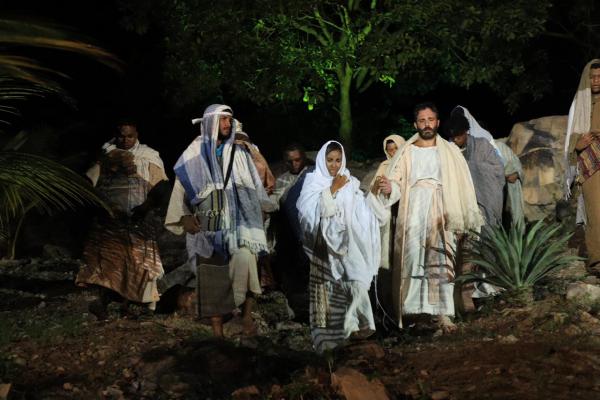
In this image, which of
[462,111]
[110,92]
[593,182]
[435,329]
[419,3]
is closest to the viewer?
[435,329]

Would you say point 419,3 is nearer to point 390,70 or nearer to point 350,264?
point 390,70

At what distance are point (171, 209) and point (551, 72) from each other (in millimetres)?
16401

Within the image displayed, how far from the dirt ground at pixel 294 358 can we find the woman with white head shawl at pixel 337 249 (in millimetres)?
335

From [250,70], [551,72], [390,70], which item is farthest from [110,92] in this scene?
[551,72]

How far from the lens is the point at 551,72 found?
911 inches

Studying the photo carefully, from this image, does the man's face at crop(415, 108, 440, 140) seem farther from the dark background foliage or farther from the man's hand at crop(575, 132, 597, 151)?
the dark background foliage

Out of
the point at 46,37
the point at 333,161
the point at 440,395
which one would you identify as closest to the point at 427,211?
the point at 333,161

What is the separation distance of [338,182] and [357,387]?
11.8 feet

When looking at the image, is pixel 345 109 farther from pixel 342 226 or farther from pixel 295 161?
pixel 342 226

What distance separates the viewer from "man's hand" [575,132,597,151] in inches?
357

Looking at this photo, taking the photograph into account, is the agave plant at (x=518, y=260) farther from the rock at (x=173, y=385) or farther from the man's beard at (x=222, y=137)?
the rock at (x=173, y=385)

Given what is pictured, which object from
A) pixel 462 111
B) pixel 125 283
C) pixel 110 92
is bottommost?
pixel 125 283

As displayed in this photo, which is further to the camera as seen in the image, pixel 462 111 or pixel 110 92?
pixel 110 92

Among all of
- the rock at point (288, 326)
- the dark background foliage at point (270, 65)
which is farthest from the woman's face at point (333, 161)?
the dark background foliage at point (270, 65)
